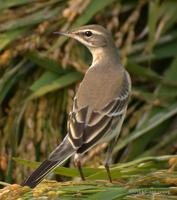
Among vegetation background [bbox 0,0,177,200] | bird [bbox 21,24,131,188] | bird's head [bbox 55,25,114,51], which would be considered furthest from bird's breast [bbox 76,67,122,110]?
vegetation background [bbox 0,0,177,200]

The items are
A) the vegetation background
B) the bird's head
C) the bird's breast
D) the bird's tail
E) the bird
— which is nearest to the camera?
the bird's tail

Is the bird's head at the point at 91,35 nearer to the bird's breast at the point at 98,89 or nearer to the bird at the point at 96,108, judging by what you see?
the bird at the point at 96,108

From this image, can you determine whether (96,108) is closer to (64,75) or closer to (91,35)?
(91,35)

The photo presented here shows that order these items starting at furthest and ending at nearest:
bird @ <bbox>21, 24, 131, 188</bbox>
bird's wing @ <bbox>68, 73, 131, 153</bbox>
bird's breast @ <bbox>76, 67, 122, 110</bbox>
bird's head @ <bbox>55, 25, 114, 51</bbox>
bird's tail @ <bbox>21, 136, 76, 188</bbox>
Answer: bird's head @ <bbox>55, 25, 114, 51</bbox>, bird's breast @ <bbox>76, 67, 122, 110</bbox>, bird's wing @ <bbox>68, 73, 131, 153</bbox>, bird @ <bbox>21, 24, 131, 188</bbox>, bird's tail @ <bbox>21, 136, 76, 188</bbox>

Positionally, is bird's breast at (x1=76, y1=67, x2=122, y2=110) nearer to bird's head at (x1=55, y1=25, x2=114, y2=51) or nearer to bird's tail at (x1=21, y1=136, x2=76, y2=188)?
bird's head at (x1=55, y1=25, x2=114, y2=51)

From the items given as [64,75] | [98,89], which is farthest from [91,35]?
[64,75]

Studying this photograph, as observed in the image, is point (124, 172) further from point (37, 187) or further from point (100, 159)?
point (100, 159)
